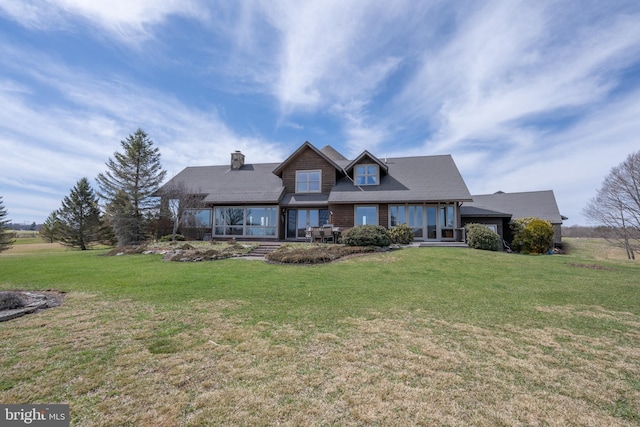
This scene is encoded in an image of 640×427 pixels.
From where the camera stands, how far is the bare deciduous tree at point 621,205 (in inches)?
917

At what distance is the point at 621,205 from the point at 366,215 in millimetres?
22635

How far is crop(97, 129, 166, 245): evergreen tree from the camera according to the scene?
24094 mm

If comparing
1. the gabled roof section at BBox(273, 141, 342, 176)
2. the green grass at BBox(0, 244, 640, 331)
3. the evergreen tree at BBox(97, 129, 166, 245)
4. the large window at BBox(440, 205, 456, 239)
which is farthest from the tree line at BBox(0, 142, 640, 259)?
the large window at BBox(440, 205, 456, 239)

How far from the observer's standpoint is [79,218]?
2939 cm

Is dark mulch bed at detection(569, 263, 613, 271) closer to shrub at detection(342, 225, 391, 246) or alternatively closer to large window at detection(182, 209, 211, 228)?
shrub at detection(342, 225, 391, 246)

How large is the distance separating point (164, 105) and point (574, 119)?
23736 mm

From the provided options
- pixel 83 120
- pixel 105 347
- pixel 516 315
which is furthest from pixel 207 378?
pixel 83 120

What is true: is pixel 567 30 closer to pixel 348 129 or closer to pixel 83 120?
pixel 348 129

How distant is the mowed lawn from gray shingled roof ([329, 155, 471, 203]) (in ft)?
38.1

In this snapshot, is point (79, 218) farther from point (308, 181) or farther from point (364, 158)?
point (364, 158)

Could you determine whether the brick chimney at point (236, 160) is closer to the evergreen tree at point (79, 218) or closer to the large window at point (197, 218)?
the large window at point (197, 218)

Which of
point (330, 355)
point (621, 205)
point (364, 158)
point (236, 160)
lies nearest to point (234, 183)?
point (236, 160)

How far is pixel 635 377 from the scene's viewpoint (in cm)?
353

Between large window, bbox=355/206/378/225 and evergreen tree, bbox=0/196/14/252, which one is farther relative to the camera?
evergreen tree, bbox=0/196/14/252
